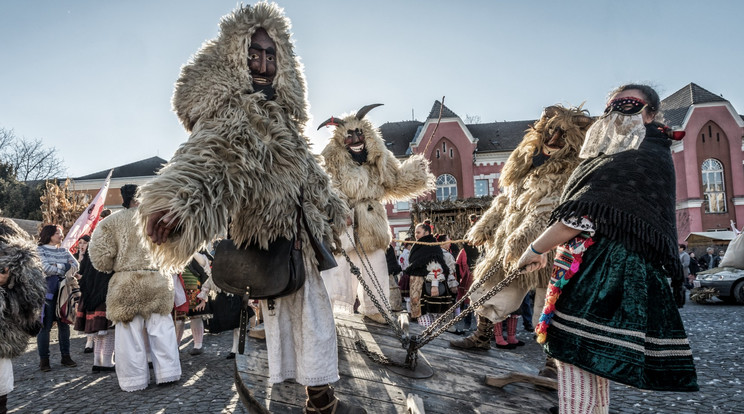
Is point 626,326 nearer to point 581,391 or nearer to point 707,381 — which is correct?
point 581,391

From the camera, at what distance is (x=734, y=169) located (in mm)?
27578

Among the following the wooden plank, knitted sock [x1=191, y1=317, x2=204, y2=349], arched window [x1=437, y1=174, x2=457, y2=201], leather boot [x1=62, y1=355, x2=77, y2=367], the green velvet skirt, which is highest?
arched window [x1=437, y1=174, x2=457, y2=201]

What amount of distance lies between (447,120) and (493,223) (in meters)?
26.8

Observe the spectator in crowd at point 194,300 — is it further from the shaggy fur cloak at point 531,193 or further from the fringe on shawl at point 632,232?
the fringe on shawl at point 632,232

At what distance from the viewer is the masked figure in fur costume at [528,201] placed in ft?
12.5

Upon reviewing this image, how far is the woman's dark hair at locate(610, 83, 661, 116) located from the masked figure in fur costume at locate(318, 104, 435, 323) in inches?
127

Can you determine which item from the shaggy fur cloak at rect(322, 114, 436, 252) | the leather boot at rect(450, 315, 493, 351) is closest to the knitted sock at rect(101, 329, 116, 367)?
the shaggy fur cloak at rect(322, 114, 436, 252)

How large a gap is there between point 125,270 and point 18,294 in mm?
1111

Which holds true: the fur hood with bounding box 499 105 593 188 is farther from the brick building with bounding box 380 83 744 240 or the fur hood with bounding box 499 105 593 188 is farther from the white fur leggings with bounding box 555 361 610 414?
the brick building with bounding box 380 83 744 240

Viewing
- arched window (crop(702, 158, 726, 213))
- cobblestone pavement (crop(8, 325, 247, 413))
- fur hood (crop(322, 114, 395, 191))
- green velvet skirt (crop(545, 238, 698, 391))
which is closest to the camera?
green velvet skirt (crop(545, 238, 698, 391))

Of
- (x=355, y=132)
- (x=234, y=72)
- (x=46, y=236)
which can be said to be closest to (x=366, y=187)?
(x=355, y=132)

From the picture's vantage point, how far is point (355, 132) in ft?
18.7

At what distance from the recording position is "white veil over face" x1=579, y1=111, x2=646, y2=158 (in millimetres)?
2383

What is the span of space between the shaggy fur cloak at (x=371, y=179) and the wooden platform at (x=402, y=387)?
1490 millimetres
